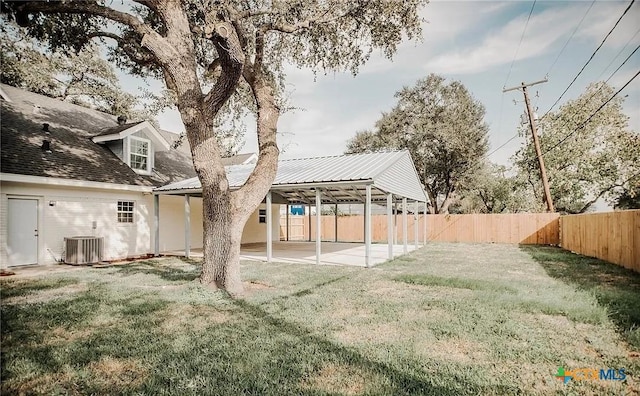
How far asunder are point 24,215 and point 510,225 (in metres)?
21.7

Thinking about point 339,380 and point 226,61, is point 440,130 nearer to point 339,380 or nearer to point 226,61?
point 226,61

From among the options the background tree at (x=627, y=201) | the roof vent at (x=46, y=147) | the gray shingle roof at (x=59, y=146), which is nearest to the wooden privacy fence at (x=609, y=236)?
the gray shingle roof at (x=59, y=146)

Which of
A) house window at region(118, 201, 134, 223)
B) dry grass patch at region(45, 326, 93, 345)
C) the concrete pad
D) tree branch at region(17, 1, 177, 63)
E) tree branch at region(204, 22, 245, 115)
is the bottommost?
the concrete pad

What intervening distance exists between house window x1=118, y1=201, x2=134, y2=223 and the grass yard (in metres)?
5.53

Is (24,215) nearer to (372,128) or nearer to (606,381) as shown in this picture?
(606,381)

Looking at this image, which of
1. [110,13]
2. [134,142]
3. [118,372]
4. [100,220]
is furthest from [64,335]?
[134,142]

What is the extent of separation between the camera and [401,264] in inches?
432

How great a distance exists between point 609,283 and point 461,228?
13526 mm

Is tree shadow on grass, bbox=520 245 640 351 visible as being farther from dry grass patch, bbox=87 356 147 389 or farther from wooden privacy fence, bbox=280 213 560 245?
wooden privacy fence, bbox=280 213 560 245

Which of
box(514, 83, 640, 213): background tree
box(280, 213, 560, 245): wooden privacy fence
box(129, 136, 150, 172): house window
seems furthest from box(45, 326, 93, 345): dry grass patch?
box(514, 83, 640, 213): background tree

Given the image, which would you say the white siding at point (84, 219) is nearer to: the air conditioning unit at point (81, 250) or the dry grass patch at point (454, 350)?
the air conditioning unit at point (81, 250)

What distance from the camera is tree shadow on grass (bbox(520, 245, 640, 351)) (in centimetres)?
495

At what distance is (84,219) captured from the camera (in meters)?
12.2

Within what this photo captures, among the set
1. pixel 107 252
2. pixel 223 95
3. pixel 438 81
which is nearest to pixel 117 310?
pixel 223 95
